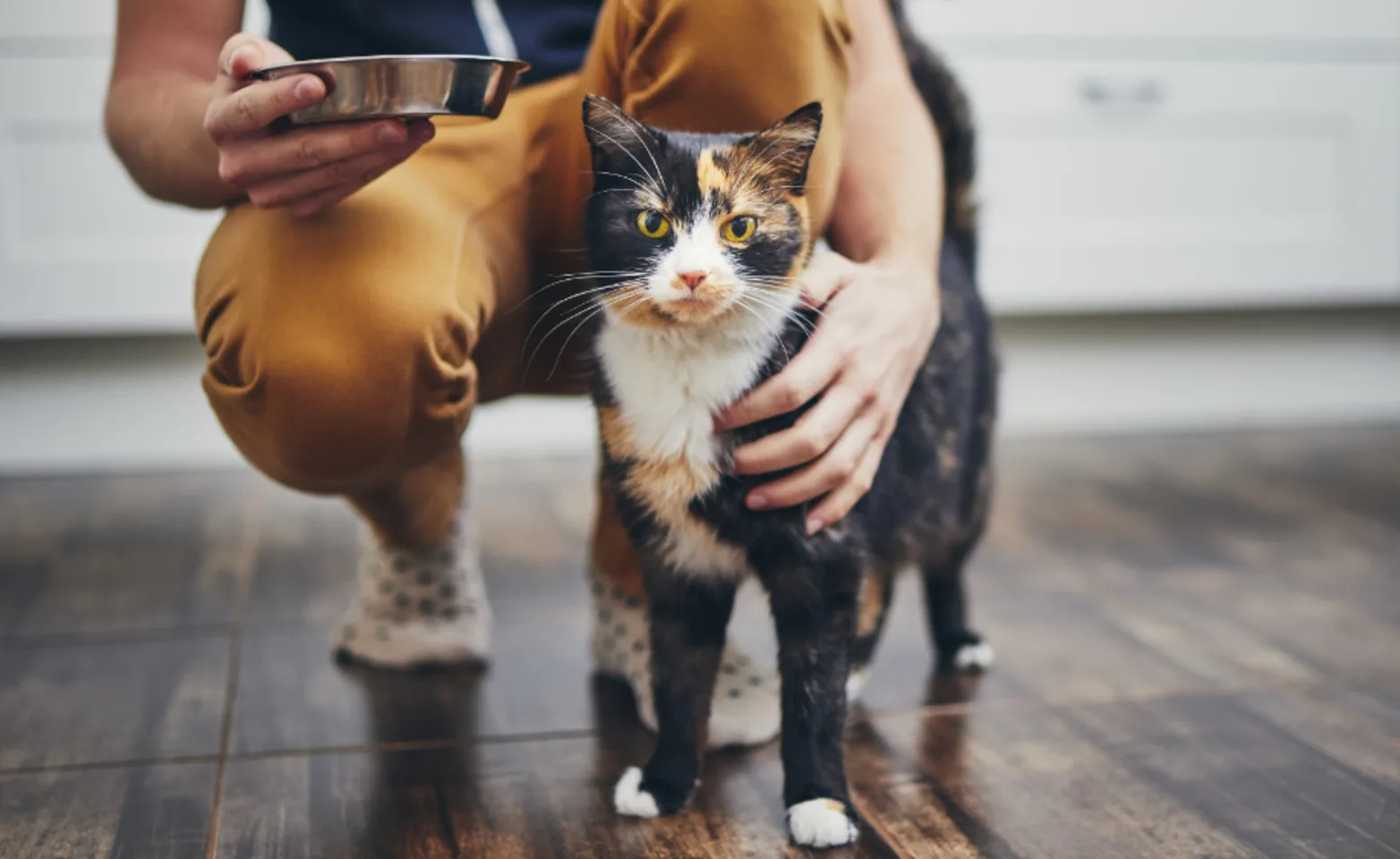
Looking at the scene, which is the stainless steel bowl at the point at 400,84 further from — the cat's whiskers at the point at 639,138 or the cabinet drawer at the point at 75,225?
the cabinet drawer at the point at 75,225

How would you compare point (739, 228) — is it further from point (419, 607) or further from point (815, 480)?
point (419, 607)

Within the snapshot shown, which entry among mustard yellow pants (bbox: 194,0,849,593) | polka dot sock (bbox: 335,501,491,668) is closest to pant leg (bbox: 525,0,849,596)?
mustard yellow pants (bbox: 194,0,849,593)

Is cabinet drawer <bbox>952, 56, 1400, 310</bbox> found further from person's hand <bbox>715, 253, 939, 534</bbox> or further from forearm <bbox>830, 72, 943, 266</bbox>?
person's hand <bbox>715, 253, 939, 534</bbox>

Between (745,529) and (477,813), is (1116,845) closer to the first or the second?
(745,529)

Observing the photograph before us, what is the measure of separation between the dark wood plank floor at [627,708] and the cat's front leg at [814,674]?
0.16ft

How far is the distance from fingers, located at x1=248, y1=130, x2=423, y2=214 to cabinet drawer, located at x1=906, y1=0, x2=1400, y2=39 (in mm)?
1600

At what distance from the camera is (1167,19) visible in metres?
2.50

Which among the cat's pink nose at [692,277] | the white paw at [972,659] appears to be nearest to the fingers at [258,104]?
the cat's pink nose at [692,277]

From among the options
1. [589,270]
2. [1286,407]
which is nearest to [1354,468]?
[1286,407]

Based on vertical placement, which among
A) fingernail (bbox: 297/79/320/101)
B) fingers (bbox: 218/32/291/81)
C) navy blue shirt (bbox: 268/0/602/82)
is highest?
navy blue shirt (bbox: 268/0/602/82)

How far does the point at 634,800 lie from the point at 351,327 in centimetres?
42

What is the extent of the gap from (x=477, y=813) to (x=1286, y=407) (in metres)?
2.20

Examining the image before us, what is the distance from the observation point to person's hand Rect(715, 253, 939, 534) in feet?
3.25

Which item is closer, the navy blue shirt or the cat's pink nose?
the cat's pink nose
